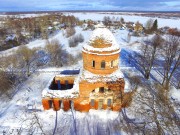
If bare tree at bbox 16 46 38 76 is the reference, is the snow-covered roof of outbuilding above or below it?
above

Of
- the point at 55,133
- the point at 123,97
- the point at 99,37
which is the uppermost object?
the point at 99,37

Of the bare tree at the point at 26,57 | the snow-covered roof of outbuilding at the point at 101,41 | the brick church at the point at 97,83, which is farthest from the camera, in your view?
the bare tree at the point at 26,57

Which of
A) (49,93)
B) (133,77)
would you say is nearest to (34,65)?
(49,93)

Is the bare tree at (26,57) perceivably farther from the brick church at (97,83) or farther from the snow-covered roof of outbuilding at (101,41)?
the snow-covered roof of outbuilding at (101,41)

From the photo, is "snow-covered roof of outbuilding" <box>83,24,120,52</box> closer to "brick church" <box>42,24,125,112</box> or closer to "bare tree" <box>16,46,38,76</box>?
"brick church" <box>42,24,125,112</box>

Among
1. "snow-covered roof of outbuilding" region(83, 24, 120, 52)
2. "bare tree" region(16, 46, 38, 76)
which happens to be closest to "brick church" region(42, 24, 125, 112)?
"snow-covered roof of outbuilding" region(83, 24, 120, 52)

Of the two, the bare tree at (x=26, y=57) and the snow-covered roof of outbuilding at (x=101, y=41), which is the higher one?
the snow-covered roof of outbuilding at (x=101, y=41)

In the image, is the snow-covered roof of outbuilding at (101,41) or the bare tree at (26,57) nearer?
the snow-covered roof of outbuilding at (101,41)

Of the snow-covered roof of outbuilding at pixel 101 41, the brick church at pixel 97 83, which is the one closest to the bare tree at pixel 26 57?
the brick church at pixel 97 83

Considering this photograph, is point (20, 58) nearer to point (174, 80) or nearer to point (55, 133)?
point (55, 133)
